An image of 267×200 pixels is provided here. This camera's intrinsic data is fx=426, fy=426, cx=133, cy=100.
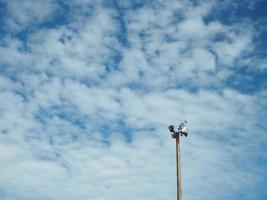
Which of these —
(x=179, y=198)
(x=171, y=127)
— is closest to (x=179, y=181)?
(x=179, y=198)

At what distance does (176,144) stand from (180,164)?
995 mm

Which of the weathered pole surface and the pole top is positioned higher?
the pole top

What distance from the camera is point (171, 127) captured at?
21.1 m

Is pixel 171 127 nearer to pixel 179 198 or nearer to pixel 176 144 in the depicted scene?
pixel 176 144

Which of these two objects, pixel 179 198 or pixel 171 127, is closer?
pixel 179 198

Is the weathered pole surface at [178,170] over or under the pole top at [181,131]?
under

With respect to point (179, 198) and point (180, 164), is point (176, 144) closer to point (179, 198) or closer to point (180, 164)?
point (180, 164)

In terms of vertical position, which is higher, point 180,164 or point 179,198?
point 180,164

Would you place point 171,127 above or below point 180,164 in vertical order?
above

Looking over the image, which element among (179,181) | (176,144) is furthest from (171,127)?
(179,181)

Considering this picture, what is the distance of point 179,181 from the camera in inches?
789

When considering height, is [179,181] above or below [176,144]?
below

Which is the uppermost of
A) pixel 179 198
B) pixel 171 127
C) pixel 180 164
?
pixel 171 127

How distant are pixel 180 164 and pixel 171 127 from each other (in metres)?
1.87
